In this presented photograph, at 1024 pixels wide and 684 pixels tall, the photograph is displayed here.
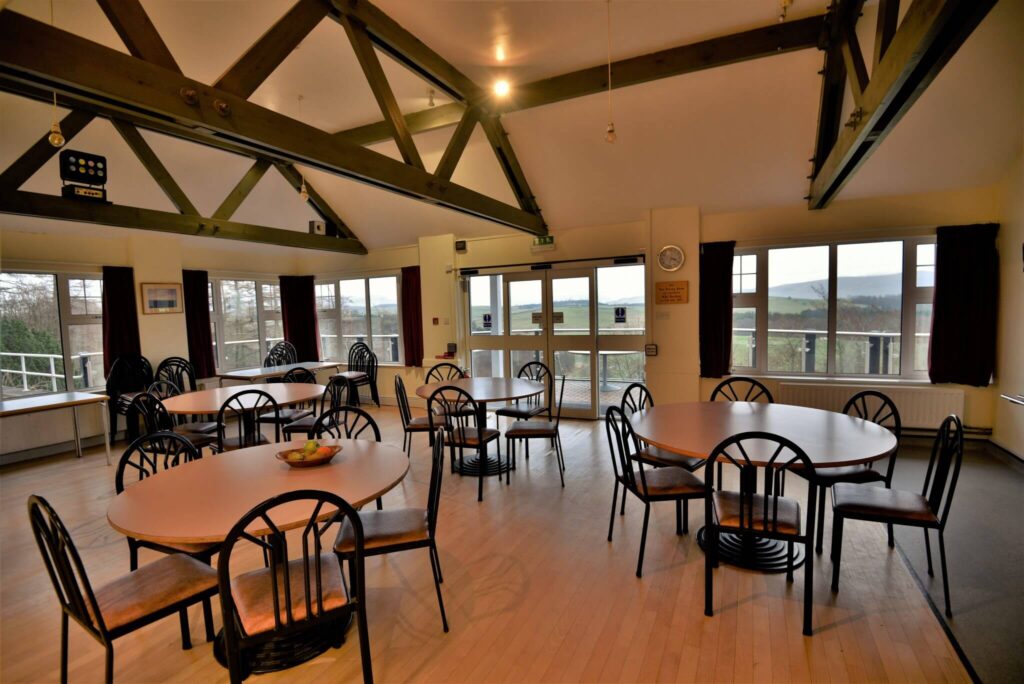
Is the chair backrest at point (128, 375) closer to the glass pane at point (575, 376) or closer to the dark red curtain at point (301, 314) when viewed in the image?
the dark red curtain at point (301, 314)

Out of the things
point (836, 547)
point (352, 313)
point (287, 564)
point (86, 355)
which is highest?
point (352, 313)

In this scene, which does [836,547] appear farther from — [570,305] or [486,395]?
[570,305]

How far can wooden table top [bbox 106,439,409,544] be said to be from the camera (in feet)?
5.70

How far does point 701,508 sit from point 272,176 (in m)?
6.44

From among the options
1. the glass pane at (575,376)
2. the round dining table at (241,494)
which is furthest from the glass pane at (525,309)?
the round dining table at (241,494)

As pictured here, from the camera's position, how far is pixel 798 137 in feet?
13.9

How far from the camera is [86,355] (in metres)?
5.57

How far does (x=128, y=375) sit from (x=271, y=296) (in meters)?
2.53

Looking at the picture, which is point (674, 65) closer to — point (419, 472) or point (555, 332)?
point (555, 332)

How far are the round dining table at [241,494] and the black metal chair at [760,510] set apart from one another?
1.54m

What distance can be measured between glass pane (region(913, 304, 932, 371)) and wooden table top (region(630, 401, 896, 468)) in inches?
100

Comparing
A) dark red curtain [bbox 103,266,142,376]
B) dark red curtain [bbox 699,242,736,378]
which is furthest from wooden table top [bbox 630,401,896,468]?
dark red curtain [bbox 103,266,142,376]

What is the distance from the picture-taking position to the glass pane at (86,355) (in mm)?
5480

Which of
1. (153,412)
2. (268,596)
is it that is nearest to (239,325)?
(153,412)
